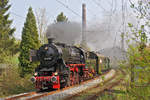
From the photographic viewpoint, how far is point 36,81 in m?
11.6

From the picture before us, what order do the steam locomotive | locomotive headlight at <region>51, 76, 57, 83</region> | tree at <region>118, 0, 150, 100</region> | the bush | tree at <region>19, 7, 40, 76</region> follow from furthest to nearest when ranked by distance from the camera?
tree at <region>19, 7, 40, 76</region> < the bush < the steam locomotive < locomotive headlight at <region>51, 76, 57, 83</region> < tree at <region>118, 0, 150, 100</region>

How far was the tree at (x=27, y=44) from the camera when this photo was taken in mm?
18047

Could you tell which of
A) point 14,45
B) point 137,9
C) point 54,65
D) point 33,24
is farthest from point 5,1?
point 137,9

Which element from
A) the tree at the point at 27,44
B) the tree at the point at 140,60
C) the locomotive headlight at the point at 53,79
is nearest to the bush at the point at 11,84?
the locomotive headlight at the point at 53,79

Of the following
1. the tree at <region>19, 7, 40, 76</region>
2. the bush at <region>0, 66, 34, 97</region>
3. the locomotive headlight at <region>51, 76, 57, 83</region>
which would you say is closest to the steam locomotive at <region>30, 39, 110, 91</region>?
the locomotive headlight at <region>51, 76, 57, 83</region>

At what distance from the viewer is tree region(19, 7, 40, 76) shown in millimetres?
18047

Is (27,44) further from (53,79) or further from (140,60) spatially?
(140,60)

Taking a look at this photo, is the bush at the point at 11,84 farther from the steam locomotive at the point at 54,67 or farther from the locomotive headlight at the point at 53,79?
the locomotive headlight at the point at 53,79

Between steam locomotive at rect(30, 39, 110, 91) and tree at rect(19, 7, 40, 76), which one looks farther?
tree at rect(19, 7, 40, 76)

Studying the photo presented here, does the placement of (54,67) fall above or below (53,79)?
above

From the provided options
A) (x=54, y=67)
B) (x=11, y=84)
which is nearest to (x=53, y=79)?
(x=54, y=67)

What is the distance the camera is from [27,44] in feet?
60.4

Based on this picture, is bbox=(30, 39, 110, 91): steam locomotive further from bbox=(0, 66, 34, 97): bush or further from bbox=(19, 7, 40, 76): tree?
bbox=(19, 7, 40, 76): tree

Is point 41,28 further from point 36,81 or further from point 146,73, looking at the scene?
point 146,73
